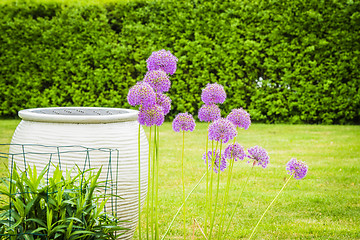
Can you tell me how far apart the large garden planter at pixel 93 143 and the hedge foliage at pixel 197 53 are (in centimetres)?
598

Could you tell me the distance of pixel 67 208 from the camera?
193cm

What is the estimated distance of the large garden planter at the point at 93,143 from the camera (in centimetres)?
248

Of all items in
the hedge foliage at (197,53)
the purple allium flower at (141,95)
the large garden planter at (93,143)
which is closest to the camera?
the purple allium flower at (141,95)

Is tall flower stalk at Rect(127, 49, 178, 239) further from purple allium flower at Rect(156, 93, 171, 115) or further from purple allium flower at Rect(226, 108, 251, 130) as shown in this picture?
purple allium flower at Rect(226, 108, 251, 130)

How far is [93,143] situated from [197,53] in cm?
632

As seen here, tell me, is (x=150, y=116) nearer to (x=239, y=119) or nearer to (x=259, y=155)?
(x=239, y=119)

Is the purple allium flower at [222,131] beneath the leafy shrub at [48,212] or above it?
above

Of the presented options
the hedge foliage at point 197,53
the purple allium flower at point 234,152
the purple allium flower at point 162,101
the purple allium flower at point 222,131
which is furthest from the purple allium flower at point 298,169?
the hedge foliage at point 197,53

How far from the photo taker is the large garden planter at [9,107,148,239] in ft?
8.13

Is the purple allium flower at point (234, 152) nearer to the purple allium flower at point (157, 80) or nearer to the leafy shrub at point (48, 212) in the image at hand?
the purple allium flower at point (157, 80)

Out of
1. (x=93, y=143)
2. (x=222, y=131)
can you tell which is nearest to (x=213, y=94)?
(x=222, y=131)

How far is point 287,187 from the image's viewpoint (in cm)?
475

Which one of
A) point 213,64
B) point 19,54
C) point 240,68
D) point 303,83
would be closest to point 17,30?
point 19,54

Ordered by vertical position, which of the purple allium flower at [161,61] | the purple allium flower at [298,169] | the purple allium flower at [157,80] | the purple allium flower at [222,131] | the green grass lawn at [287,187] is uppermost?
the purple allium flower at [161,61]
